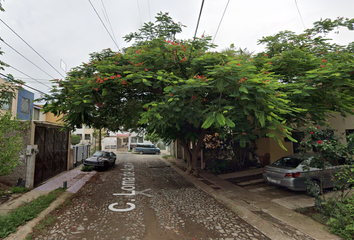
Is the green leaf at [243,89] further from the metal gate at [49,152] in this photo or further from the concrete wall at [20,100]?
the concrete wall at [20,100]

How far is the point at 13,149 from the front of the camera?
511 centimetres

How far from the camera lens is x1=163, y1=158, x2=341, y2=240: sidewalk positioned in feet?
13.9

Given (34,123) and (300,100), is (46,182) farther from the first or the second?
(300,100)

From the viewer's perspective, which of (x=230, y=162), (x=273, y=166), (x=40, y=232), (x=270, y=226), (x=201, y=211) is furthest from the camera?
(x=230, y=162)

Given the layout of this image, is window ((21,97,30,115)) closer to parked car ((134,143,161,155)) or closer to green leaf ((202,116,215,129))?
parked car ((134,143,161,155))

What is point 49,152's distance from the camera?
32.3 feet

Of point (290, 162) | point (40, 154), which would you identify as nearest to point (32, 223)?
point (40, 154)

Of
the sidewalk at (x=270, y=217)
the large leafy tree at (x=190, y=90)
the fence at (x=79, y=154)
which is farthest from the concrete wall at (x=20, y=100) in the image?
the sidewalk at (x=270, y=217)

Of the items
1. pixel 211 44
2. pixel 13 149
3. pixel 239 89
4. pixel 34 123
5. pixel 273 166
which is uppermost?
pixel 211 44

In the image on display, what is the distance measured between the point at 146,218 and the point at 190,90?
3.58m

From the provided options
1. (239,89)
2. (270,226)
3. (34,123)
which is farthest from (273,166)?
(34,123)

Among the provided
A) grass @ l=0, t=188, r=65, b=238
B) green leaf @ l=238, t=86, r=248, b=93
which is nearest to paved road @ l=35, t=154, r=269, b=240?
grass @ l=0, t=188, r=65, b=238

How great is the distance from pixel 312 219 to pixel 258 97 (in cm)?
332

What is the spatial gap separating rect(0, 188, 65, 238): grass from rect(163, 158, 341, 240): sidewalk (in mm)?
5354
